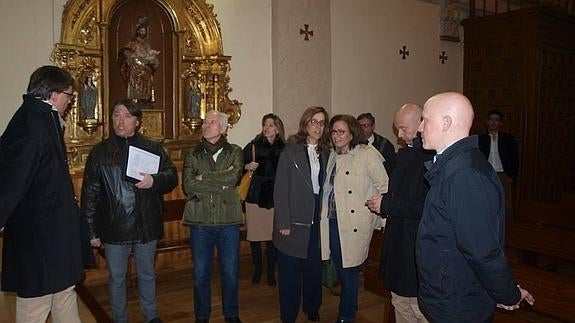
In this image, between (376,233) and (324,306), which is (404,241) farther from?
(324,306)

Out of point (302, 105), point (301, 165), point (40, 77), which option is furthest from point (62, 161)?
point (302, 105)

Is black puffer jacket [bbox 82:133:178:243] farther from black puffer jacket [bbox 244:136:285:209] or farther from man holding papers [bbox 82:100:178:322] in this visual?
black puffer jacket [bbox 244:136:285:209]

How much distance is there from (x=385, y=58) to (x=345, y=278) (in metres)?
4.58

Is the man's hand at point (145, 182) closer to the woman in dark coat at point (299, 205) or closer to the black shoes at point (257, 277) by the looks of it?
the woman in dark coat at point (299, 205)

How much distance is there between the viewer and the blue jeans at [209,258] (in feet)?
11.5

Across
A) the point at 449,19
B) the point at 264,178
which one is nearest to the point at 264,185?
the point at 264,178

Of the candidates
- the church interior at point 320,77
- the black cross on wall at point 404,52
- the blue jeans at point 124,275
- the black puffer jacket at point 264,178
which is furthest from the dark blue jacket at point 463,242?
the black cross on wall at point 404,52

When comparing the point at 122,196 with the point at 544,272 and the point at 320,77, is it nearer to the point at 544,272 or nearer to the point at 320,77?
the point at 544,272

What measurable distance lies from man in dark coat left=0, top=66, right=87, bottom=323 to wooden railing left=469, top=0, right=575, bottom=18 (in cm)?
720

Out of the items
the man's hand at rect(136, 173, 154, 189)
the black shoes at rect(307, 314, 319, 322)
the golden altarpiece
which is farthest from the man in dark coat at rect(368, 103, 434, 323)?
the golden altarpiece

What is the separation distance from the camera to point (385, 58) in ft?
24.0

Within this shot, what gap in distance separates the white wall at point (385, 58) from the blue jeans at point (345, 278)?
138 inches

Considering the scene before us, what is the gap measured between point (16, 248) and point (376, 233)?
2.19m

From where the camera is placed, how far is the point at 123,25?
529 centimetres
